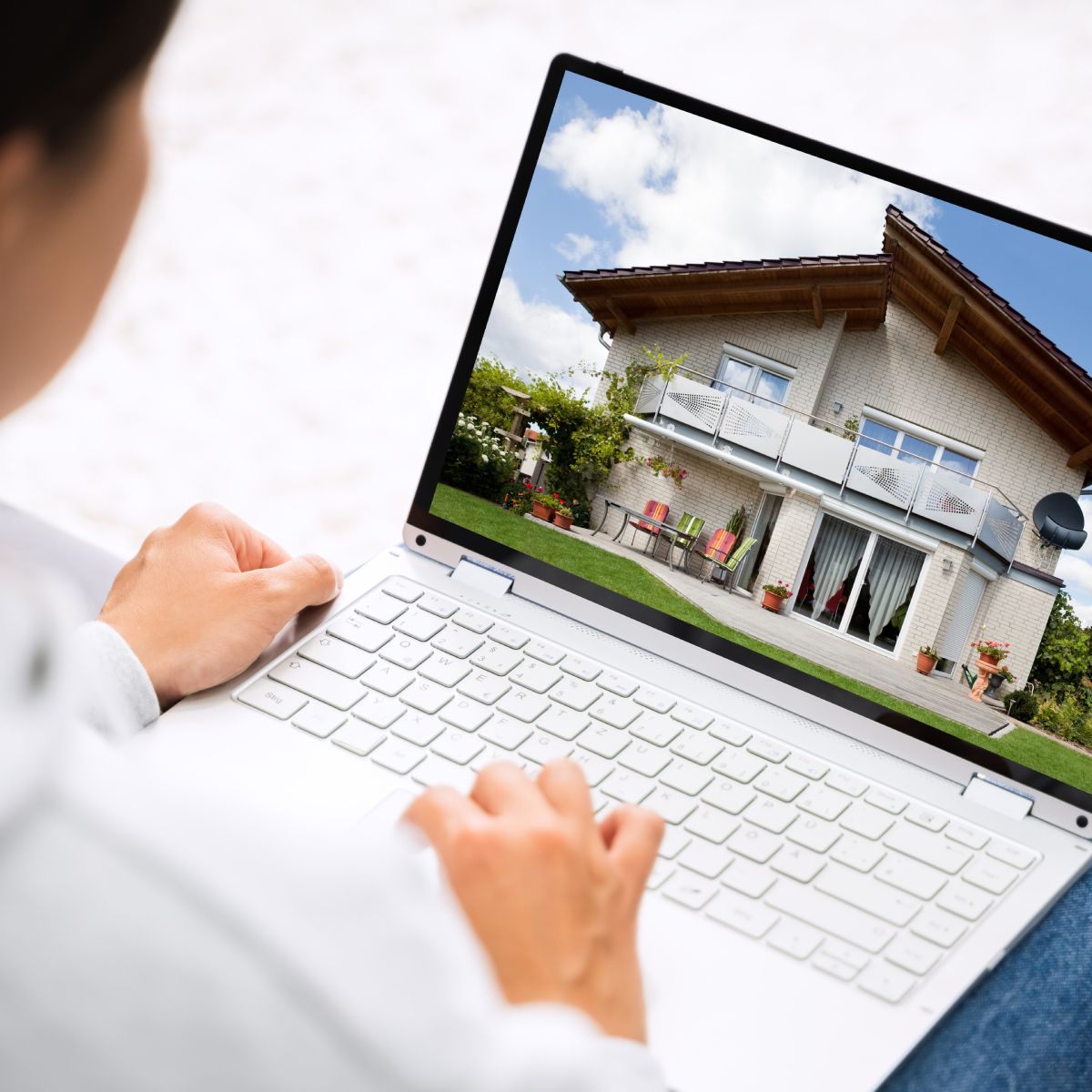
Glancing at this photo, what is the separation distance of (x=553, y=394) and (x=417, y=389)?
1.20 metres

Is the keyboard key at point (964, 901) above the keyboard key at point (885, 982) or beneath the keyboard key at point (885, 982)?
above

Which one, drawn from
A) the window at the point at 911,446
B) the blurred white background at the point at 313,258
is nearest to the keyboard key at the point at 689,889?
the window at the point at 911,446

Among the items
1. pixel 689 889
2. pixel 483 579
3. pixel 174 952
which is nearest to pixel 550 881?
pixel 174 952

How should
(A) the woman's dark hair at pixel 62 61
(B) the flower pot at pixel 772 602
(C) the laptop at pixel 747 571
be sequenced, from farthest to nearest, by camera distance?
1. (B) the flower pot at pixel 772 602
2. (C) the laptop at pixel 747 571
3. (A) the woman's dark hair at pixel 62 61

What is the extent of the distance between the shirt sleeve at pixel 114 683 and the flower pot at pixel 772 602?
52 centimetres

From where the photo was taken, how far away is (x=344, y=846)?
276 mm

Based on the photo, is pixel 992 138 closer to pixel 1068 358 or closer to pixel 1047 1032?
pixel 1068 358

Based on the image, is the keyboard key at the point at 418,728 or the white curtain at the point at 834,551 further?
the white curtain at the point at 834,551

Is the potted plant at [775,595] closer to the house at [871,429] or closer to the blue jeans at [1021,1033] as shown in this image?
the house at [871,429]

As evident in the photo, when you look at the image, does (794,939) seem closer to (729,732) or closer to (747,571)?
(729,732)

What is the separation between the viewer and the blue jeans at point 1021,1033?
496mm

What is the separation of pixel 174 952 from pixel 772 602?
2.17 ft

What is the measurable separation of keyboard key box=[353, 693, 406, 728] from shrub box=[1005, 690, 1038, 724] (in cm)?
50

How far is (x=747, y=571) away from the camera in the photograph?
827mm
